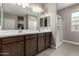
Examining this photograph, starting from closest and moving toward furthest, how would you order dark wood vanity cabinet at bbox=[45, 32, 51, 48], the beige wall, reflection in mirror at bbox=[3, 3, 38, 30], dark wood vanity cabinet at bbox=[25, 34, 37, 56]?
dark wood vanity cabinet at bbox=[25, 34, 37, 56], reflection in mirror at bbox=[3, 3, 38, 30], dark wood vanity cabinet at bbox=[45, 32, 51, 48], the beige wall

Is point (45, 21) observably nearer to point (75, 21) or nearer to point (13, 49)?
point (75, 21)

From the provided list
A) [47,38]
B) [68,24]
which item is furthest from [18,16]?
[68,24]

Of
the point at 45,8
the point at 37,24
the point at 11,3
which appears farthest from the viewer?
the point at 45,8

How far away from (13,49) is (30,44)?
0.66 meters

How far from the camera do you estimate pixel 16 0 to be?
2.65m

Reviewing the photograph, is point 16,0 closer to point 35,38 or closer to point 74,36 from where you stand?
point 35,38

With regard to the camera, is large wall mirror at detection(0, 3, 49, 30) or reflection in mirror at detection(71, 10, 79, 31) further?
reflection in mirror at detection(71, 10, 79, 31)

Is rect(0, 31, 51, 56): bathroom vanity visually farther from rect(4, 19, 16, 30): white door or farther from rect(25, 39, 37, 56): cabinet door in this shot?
rect(4, 19, 16, 30): white door

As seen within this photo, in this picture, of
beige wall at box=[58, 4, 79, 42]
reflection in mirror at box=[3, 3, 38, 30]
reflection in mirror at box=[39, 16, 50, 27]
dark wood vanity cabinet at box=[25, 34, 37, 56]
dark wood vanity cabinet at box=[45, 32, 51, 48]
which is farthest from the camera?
beige wall at box=[58, 4, 79, 42]

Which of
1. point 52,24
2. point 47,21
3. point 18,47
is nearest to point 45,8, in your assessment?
point 47,21

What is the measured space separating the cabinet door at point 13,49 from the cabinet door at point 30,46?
209 mm

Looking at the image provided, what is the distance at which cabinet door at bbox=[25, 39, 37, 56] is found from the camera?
227 centimetres

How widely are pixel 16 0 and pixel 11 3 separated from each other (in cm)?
23

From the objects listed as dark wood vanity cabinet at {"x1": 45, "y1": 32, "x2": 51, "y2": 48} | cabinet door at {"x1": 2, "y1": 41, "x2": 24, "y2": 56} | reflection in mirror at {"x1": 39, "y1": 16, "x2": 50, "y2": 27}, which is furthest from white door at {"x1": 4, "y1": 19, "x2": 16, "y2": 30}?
reflection in mirror at {"x1": 39, "y1": 16, "x2": 50, "y2": 27}
